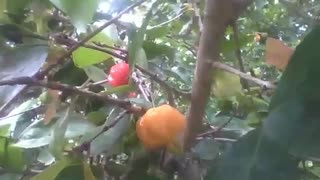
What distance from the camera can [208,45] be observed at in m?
0.42

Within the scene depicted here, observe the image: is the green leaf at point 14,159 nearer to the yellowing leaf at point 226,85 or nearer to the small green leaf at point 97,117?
the small green leaf at point 97,117

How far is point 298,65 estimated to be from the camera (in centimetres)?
40

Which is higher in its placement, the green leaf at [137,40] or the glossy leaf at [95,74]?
the green leaf at [137,40]

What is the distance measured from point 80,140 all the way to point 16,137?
0.11 meters

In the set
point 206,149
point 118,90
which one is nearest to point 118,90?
point 118,90

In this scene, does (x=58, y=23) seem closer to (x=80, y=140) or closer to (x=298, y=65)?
(x=80, y=140)

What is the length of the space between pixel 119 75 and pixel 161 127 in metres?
0.12

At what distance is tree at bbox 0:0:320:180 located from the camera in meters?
0.41

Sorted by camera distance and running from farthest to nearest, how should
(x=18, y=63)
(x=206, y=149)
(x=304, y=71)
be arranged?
(x=206, y=149) → (x=18, y=63) → (x=304, y=71)

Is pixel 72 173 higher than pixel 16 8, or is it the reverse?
pixel 16 8

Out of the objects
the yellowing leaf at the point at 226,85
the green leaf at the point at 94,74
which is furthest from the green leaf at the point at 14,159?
the yellowing leaf at the point at 226,85

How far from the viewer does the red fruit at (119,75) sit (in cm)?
63

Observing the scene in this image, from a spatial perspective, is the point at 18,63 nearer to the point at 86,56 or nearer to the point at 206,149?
the point at 86,56

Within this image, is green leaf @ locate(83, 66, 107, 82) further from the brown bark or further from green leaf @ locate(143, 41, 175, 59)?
the brown bark
